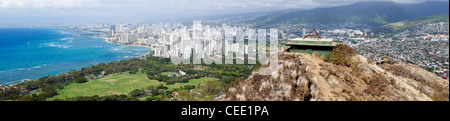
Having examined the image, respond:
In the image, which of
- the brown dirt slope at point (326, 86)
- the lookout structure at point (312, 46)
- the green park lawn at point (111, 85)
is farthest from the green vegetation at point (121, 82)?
the brown dirt slope at point (326, 86)

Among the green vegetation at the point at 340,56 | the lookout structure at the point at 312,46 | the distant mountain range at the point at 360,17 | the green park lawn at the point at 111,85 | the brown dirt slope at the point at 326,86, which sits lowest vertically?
the green park lawn at the point at 111,85

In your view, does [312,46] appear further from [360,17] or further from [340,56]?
[360,17]

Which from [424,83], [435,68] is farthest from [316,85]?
[435,68]

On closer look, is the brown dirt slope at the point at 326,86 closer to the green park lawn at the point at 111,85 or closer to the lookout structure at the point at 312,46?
Answer: the lookout structure at the point at 312,46

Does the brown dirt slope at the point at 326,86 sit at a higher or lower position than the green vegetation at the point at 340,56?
lower

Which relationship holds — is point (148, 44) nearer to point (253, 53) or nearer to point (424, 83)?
point (253, 53)

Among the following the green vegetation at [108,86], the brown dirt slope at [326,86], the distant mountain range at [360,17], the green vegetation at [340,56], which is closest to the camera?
the brown dirt slope at [326,86]
